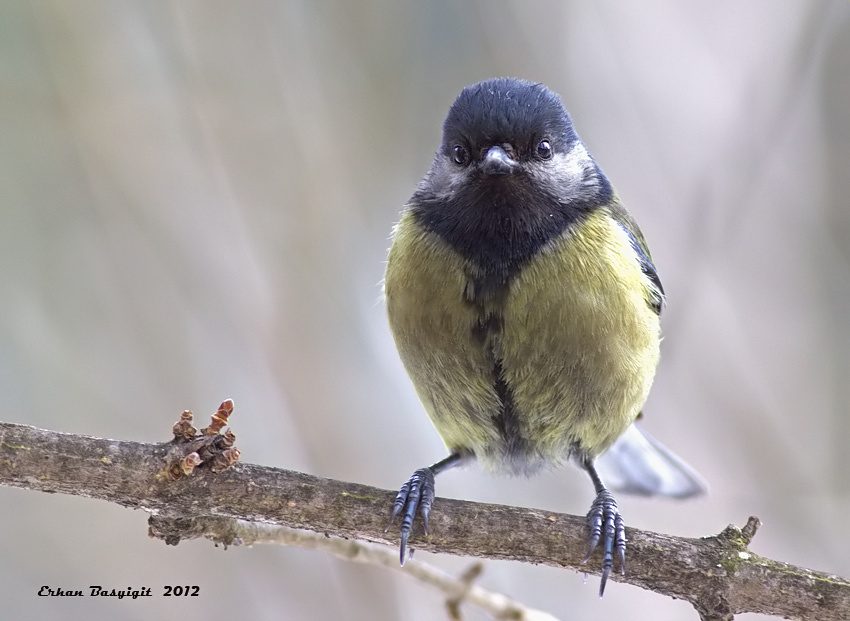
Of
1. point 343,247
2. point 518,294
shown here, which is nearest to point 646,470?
point 518,294

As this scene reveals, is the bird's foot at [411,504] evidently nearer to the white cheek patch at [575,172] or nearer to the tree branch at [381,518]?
the tree branch at [381,518]

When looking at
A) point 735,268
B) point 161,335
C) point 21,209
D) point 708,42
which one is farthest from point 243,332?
point 708,42

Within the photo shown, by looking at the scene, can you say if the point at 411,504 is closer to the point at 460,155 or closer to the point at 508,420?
the point at 508,420

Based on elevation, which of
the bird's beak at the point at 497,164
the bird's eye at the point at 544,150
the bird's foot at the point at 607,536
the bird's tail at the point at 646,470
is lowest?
the bird's foot at the point at 607,536

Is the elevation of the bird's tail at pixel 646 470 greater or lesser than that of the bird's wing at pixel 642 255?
lesser

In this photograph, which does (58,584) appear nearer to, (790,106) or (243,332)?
(243,332)

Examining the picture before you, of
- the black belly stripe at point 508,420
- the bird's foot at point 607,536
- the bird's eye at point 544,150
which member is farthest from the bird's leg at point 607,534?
the bird's eye at point 544,150

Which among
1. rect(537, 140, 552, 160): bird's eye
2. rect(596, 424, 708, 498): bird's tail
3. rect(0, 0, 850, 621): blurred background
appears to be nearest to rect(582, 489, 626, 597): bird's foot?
rect(596, 424, 708, 498): bird's tail
